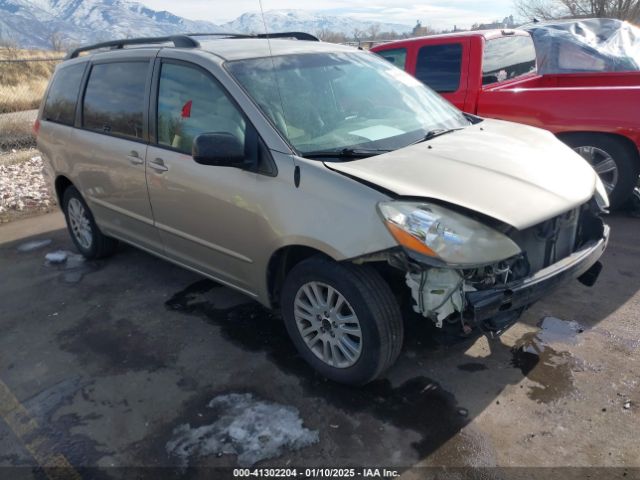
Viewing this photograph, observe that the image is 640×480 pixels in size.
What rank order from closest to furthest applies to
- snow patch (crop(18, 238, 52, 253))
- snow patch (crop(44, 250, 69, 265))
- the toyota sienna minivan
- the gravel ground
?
1. the toyota sienna minivan
2. snow patch (crop(44, 250, 69, 265))
3. snow patch (crop(18, 238, 52, 253))
4. the gravel ground

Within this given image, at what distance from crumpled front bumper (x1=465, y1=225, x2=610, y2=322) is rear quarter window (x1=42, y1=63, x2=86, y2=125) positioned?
390cm

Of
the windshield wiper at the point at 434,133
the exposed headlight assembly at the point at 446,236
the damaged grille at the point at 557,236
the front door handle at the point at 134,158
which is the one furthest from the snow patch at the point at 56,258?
the damaged grille at the point at 557,236

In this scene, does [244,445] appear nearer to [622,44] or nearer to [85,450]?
[85,450]

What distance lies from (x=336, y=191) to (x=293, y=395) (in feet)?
3.91

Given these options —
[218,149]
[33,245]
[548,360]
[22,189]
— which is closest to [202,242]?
[218,149]

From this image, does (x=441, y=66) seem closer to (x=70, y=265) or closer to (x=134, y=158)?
(x=134, y=158)

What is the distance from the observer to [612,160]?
4.99 metres

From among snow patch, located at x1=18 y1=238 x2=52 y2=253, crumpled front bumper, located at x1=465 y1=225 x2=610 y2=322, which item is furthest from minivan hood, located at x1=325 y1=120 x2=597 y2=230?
snow patch, located at x1=18 y1=238 x2=52 y2=253

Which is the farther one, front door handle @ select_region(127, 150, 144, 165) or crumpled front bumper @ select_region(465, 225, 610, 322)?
front door handle @ select_region(127, 150, 144, 165)

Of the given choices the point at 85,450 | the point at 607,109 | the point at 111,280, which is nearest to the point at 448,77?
the point at 607,109

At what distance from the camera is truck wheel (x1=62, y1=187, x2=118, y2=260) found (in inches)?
188

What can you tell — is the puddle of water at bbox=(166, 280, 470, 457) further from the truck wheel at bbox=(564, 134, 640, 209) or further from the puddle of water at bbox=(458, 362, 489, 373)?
the truck wheel at bbox=(564, 134, 640, 209)

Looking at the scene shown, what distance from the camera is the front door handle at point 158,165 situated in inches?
138

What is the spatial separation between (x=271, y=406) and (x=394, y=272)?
3.29 ft
